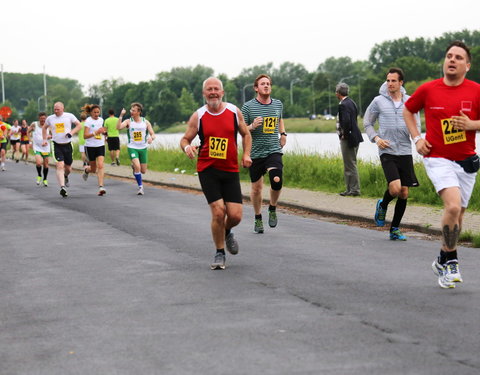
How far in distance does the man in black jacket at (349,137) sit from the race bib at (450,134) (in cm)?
948

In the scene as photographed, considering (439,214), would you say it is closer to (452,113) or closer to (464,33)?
(452,113)

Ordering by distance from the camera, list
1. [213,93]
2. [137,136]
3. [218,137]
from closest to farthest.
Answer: [213,93]
[218,137]
[137,136]

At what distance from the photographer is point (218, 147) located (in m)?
8.48

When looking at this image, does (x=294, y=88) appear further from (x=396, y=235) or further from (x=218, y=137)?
(x=218, y=137)

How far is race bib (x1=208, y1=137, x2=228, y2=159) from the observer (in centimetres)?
845

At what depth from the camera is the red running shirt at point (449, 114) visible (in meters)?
7.22

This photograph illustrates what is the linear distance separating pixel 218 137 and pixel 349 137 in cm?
894

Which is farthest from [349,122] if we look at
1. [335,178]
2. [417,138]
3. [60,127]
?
[417,138]

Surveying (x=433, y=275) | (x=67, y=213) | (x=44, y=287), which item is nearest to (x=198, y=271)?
(x=44, y=287)

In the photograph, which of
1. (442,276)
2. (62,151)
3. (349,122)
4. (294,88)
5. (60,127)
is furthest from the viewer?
(294,88)

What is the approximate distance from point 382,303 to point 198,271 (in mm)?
2321

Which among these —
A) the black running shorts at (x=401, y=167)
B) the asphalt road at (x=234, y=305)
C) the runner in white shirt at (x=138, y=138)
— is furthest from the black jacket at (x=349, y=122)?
the black running shorts at (x=401, y=167)

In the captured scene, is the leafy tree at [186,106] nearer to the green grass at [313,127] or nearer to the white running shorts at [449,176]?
the green grass at [313,127]

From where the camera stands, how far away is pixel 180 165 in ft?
97.2
